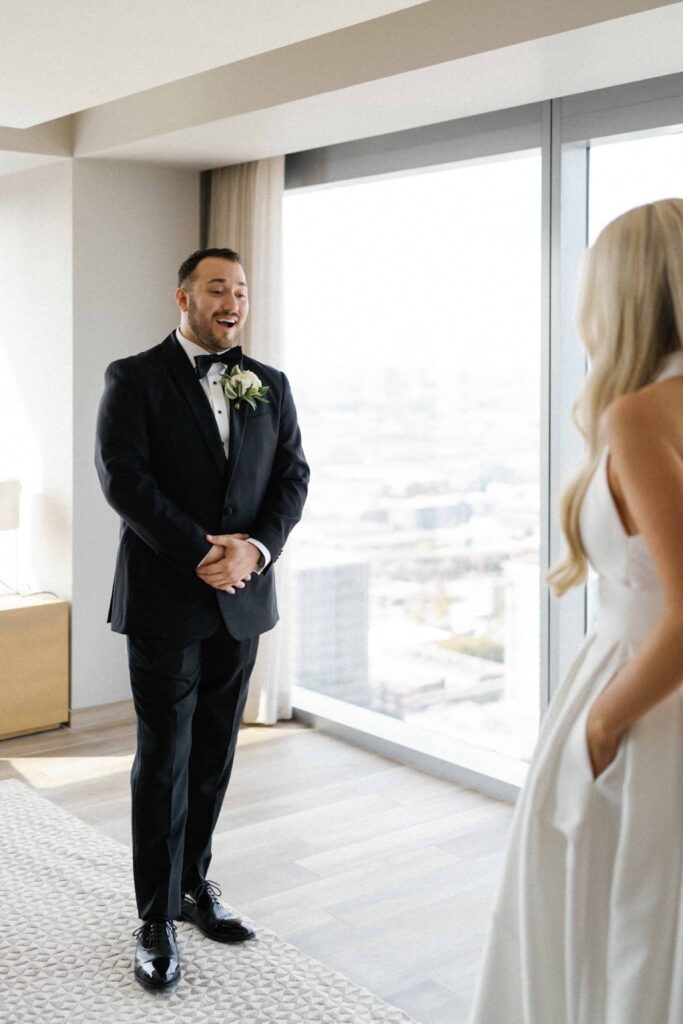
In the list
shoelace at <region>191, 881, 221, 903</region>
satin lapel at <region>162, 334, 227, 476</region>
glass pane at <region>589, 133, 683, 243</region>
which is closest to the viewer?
satin lapel at <region>162, 334, 227, 476</region>

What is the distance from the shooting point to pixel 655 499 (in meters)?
1.52

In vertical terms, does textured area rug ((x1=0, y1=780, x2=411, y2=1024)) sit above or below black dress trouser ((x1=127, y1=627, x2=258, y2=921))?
below

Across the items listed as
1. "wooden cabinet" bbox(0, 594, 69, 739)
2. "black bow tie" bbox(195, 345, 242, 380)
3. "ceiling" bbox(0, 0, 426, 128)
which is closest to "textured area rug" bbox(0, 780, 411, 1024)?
"wooden cabinet" bbox(0, 594, 69, 739)

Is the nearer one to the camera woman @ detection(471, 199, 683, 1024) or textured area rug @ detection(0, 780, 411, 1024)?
woman @ detection(471, 199, 683, 1024)

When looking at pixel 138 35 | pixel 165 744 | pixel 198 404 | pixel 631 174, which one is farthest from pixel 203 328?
pixel 631 174

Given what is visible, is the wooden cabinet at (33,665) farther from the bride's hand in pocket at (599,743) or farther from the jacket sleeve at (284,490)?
the bride's hand in pocket at (599,743)

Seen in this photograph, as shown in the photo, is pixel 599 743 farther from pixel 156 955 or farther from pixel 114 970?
Answer: pixel 114 970

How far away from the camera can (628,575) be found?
1659mm

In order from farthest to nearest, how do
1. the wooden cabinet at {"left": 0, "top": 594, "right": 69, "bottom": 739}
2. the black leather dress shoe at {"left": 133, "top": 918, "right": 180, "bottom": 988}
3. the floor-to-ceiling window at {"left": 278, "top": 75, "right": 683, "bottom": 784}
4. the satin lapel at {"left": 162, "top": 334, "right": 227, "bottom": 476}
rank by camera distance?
the wooden cabinet at {"left": 0, "top": 594, "right": 69, "bottom": 739}, the floor-to-ceiling window at {"left": 278, "top": 75, "right": 683, "bottom": 784}, the satin lapel at {"left": 162, "top": 334, "right": 227, "bottom": 476}, the black leather dress shoe at {"left": 133, "top": 918, "right": 180, "bottom": 988}

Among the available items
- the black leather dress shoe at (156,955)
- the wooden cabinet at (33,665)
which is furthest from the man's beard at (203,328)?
the wooden cabinet at (33,665)

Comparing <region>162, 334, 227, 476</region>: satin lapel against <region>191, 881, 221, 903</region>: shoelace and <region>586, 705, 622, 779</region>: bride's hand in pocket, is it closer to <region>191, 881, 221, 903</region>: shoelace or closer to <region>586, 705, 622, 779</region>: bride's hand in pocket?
<region>191, 881, 221, 903</region>: shoelace

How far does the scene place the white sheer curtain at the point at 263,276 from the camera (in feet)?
16.5

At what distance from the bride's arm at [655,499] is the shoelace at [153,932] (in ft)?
5.85

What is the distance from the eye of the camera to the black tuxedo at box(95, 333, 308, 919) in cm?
292
